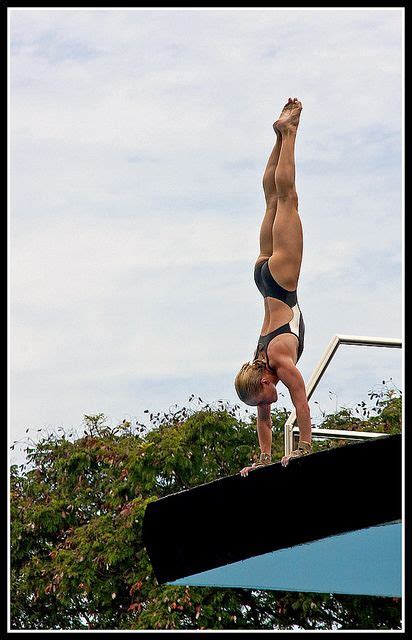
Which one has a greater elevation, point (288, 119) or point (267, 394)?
point (288, 119)

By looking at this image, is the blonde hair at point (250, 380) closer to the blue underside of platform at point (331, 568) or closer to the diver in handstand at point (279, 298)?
the diver in handstand at point (279, 298)

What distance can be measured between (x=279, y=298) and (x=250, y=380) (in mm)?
661

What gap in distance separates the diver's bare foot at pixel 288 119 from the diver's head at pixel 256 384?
1660 mm

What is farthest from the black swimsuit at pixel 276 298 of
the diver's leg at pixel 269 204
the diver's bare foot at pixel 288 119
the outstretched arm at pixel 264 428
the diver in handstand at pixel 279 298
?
the diver's bare foot at pixel 288 119

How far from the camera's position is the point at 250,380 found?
7.36 meters

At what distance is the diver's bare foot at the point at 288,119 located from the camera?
794 centimetres

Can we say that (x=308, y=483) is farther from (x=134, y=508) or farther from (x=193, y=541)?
(x=134, y=508)

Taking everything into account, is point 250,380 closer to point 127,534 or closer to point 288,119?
point 288,119

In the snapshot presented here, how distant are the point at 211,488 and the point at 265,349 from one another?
0.98 m

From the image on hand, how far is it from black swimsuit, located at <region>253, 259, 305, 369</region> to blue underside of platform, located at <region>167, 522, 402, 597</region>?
4.07 feet

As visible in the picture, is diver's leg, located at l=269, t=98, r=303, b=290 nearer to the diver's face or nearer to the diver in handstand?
the diver in handstand

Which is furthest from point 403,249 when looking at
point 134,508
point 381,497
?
point 134,508

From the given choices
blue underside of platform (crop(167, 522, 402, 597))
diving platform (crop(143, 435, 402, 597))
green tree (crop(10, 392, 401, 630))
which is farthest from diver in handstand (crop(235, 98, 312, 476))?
green tree (crop(10, 392, 401, 630))

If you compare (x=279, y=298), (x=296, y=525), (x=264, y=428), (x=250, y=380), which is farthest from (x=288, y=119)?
(x=296, y=525)
